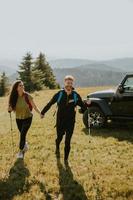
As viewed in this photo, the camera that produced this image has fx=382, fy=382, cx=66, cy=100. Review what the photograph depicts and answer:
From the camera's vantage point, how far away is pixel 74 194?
7.75 meters

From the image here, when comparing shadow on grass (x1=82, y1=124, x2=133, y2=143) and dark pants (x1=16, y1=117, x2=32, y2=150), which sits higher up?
dark pants (x1=16, y1=117, x2=32, y2=150)

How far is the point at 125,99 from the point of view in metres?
14.4

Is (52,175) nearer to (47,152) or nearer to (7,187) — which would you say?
(7,187)

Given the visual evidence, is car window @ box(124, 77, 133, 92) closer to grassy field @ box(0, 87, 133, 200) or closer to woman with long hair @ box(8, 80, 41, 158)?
grassy field @ box(0, 87, 133, 200)

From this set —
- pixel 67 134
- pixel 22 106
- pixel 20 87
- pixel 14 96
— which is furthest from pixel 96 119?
pixel 67 134

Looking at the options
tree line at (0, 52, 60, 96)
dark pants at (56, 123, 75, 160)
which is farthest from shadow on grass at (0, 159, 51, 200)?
tree line at (0, 52, 60, 96)

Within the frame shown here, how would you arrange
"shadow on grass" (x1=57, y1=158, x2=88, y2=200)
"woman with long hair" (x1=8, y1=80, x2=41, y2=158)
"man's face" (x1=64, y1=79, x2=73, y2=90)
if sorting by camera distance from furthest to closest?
1. "woman with long hair" (x1=8, y1=80, x2=41, y2=158)
2. "man's face" (x1=64, y1=79, x2=73, y2=90)
3. "shadow on grass" (x1=57, y1=158, x2=88, y2=200)

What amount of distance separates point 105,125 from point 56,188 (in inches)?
297

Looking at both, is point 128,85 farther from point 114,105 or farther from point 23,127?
point 23,127

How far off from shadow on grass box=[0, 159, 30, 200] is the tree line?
58708mm

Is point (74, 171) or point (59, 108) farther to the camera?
point (59, 108)

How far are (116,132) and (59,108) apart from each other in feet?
17.4

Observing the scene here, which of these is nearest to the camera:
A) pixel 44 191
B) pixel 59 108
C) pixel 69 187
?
pixel 44 191

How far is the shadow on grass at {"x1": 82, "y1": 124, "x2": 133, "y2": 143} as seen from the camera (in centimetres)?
1367
